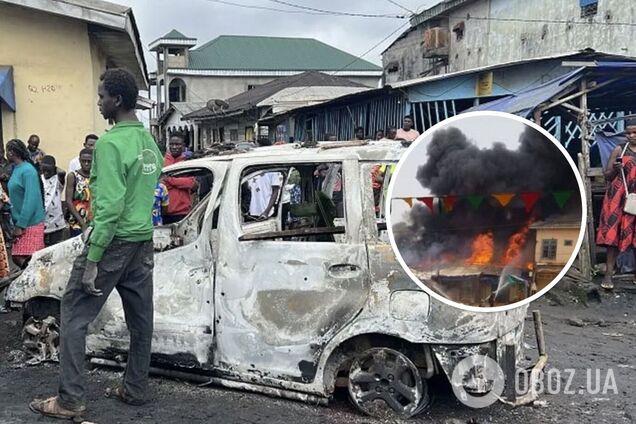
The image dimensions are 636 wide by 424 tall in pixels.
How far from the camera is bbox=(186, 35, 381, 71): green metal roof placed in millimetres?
52469

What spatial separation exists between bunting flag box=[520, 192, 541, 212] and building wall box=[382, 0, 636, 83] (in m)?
16.2

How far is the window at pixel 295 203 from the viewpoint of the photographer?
4.58m

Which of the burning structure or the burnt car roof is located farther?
the burnt car roof

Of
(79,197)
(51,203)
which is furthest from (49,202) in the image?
(79,197)

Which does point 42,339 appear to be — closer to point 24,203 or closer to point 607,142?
point 24,203

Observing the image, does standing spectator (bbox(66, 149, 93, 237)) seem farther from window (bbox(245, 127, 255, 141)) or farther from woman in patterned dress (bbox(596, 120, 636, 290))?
window (bbox(245, 127, 255, 141))

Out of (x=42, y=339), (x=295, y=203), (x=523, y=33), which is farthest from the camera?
(x=523, y=33)

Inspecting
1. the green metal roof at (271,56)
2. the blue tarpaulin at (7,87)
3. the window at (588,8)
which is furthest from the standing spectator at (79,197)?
the green metal roof at (271,56)

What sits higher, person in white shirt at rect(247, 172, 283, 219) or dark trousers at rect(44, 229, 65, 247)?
person in white shirt at rect(247, 172, 283, 219)

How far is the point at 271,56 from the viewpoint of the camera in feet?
179

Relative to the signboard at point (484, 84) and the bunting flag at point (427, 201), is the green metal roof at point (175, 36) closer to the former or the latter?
the signboard at point (484, 84)

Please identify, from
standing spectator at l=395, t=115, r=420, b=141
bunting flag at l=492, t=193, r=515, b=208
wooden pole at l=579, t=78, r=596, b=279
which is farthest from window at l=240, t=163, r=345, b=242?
standing spectator at l=395, t=115, r=420, b=141

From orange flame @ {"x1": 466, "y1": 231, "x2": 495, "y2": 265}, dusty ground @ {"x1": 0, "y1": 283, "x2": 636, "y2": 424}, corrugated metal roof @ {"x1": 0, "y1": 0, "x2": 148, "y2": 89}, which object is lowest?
dusty ground @ {"x1": 0, "y1": 283, "x2": 636, "y2": 424}

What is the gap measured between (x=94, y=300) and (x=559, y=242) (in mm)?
2704
